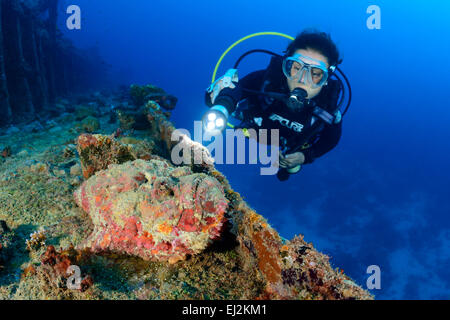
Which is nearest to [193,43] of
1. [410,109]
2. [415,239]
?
[410,109]

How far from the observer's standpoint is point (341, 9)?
11838 cm

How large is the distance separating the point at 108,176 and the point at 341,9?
151131 millimetres

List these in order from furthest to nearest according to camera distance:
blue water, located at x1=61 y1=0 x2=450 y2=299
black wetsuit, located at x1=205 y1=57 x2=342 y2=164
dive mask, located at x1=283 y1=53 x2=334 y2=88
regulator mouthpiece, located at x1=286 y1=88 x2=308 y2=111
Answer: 1. blue water, located at x1=61 y1=0 x2=450 y2=299
2. black wetsuit, located at x1=205 y1=57 x2=342 y2=164
3. dive mask, located at x1=283 y1=53 x2=334 y2=88
4. regulator mouthpiece, located at x1=286 y1=88 x2=308 y2=111

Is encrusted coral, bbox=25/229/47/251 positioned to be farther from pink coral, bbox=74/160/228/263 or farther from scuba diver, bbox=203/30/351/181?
scuba diver, bbox=203/30/351/181

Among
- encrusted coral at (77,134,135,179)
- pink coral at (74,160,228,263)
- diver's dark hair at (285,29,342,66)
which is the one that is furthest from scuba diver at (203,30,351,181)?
pink coral at (74,160,228,263)

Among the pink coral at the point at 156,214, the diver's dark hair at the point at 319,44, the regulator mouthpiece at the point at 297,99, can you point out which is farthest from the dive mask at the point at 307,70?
the pink coral at the point at 156,214

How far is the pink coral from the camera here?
2379 millimetres

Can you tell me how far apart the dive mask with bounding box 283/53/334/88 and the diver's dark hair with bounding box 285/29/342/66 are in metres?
0.21

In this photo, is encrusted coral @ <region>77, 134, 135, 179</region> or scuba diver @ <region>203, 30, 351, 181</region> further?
scuba diver @ <region>203, 30, 351, 181</region>

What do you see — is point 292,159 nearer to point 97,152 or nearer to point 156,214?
point 156,214

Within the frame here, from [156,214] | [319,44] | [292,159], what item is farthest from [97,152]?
[319,44]

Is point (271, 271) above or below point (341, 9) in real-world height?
below

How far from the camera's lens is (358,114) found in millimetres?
68312

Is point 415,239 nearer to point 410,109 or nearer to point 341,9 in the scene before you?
point 410,109
